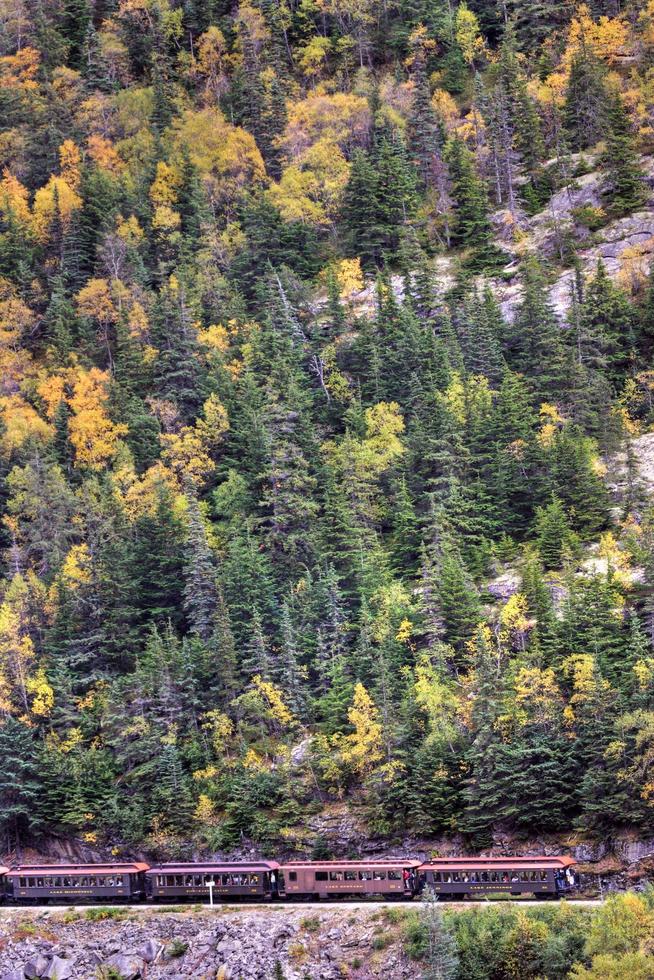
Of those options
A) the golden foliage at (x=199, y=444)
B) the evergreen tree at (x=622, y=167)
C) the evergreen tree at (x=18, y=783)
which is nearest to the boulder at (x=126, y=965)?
the evergreen tree at (x=18, y=783)

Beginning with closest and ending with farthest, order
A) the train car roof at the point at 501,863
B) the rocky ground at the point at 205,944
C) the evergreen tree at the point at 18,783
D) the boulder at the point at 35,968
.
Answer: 1. the rocky ground at the point at 205,944
2. the train car roof at the point at 501,863
3. the boulder at the point at 35,968
4. the evergreen tree at the point at 18,783

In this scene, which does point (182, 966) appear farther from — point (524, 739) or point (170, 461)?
point (170, 461)

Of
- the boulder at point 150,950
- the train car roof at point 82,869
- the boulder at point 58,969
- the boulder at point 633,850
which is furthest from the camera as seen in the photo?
the train car roof at point 82,869

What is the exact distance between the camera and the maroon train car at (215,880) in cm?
8319

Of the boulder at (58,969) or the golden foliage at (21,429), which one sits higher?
the golden foliage at (21,429)

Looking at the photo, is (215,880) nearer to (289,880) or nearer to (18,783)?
(289,880)

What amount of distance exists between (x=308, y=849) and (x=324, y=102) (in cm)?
8632

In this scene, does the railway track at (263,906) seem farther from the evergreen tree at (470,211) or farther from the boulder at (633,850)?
the evergreen tree at (470,211)

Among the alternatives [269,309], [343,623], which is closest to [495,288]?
[269,309]

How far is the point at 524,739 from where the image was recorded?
85062 mm

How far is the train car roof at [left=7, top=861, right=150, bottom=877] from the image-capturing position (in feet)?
284

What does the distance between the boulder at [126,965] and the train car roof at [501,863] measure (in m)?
16.3

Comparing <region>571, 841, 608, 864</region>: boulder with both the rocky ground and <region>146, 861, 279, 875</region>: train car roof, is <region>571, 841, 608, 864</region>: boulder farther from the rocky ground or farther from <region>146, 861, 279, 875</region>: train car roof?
<region>146, 861, 279, 875</region>: train car roof

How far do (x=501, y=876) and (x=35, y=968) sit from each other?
2628 centimetres
